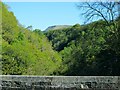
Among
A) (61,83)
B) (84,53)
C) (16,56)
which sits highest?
(16,56)

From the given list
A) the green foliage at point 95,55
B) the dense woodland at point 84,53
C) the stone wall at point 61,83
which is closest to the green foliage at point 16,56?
the dense woodland at point 84,53

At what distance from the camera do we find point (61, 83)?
546cm

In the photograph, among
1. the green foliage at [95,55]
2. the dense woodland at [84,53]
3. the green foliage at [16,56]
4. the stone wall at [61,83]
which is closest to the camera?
the stone wall at [61,83]

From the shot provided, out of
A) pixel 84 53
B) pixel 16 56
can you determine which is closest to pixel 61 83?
pixel 84 53

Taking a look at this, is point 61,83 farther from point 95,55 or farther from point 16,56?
point 16,56

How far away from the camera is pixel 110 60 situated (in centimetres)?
1919

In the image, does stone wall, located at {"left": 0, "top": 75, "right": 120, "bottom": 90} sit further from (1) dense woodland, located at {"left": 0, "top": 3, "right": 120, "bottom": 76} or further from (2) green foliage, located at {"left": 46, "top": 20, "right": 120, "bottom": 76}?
(2) green foliage, located at {"left": 46, "top": 20, "right": 120, "bottom": 76}

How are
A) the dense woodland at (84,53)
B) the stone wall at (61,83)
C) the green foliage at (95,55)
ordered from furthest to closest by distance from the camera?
the dense woodland at (84,53) < the green foliage at (95,55) < the stone wall at (61,83)

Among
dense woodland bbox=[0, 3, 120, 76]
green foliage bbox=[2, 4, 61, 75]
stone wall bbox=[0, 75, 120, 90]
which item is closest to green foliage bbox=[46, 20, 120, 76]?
dense woodland bbox=[0, 3, 120, 76]

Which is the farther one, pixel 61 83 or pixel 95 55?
pixel 95 55

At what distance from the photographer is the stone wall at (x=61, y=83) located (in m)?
5.33

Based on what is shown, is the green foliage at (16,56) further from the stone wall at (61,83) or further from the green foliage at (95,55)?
the stone wall at (61,83)

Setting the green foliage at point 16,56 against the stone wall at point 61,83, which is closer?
the stone wall at point 61,83

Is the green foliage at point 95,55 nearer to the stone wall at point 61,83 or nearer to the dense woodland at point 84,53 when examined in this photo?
the dense woodland at point 84,53
